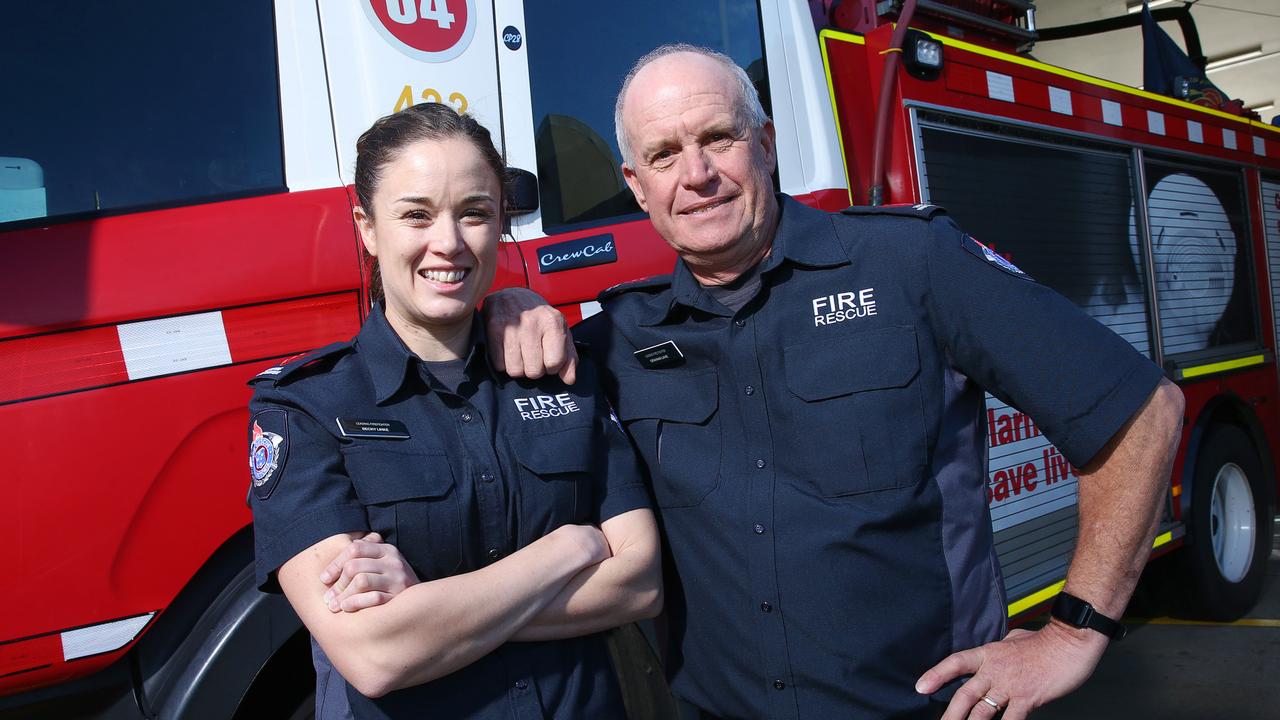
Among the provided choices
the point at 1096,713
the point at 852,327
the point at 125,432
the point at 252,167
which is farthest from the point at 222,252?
the point at 1096,713

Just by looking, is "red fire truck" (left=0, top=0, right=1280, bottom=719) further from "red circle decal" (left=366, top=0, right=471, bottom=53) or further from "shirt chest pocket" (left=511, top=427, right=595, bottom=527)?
"shirt chest pocket" (left=511, top=427, right=595, bottom=527)

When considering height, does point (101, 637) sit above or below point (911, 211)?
below

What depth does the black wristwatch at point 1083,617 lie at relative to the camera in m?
1.44

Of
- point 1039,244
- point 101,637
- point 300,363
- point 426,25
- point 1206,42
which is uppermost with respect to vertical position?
point 1206,42

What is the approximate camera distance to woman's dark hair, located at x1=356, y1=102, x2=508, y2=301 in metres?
1.45

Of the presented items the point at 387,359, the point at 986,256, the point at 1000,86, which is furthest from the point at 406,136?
the point at 1000,86

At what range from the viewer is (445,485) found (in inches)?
53.0

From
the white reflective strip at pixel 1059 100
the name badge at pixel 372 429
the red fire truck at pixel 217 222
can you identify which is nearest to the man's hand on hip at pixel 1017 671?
the name badge at pixel 372 429

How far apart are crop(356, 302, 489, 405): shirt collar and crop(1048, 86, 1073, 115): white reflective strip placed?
8.57 ft

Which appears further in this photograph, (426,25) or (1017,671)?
(426,25)

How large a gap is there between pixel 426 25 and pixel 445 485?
1.15m

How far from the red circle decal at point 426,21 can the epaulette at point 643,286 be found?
2.30ft

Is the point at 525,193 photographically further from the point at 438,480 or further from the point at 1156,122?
the point at 1156,122

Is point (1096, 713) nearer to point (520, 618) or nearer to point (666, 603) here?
point (666, 603)
